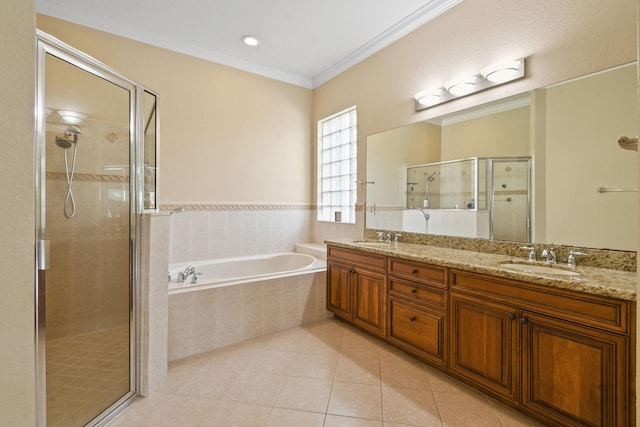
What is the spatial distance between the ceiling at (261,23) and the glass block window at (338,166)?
70 centimetres

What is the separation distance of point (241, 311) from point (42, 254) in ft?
4.75

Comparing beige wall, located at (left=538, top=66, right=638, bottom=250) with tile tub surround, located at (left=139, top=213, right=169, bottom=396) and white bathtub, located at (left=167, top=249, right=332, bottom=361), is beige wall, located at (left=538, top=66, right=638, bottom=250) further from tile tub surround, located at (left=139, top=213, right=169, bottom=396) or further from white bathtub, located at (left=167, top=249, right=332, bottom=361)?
tile tub surround, located at (left=139, top=213, right=169, bottom=396)

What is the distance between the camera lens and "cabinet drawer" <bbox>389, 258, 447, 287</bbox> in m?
1.91

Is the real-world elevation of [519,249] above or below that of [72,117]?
below

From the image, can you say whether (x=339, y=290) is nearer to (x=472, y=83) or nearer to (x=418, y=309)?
(x=418, y=309)

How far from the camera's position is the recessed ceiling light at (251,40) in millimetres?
2977

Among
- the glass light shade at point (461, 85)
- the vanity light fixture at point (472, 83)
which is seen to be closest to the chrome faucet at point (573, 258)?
the vanity light fixture at point (472, 83)

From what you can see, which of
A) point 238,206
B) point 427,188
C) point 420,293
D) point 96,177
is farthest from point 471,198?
point 96,177

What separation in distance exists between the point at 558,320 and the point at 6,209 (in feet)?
6.53

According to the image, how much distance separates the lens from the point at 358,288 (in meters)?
2.57

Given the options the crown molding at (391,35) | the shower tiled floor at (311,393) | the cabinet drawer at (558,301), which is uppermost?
the crown molding at (391,35)

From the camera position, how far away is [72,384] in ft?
5.03

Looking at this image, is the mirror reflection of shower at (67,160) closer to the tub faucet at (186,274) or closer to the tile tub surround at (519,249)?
the tub faucet at (186,274)

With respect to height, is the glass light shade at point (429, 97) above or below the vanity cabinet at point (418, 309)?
above
